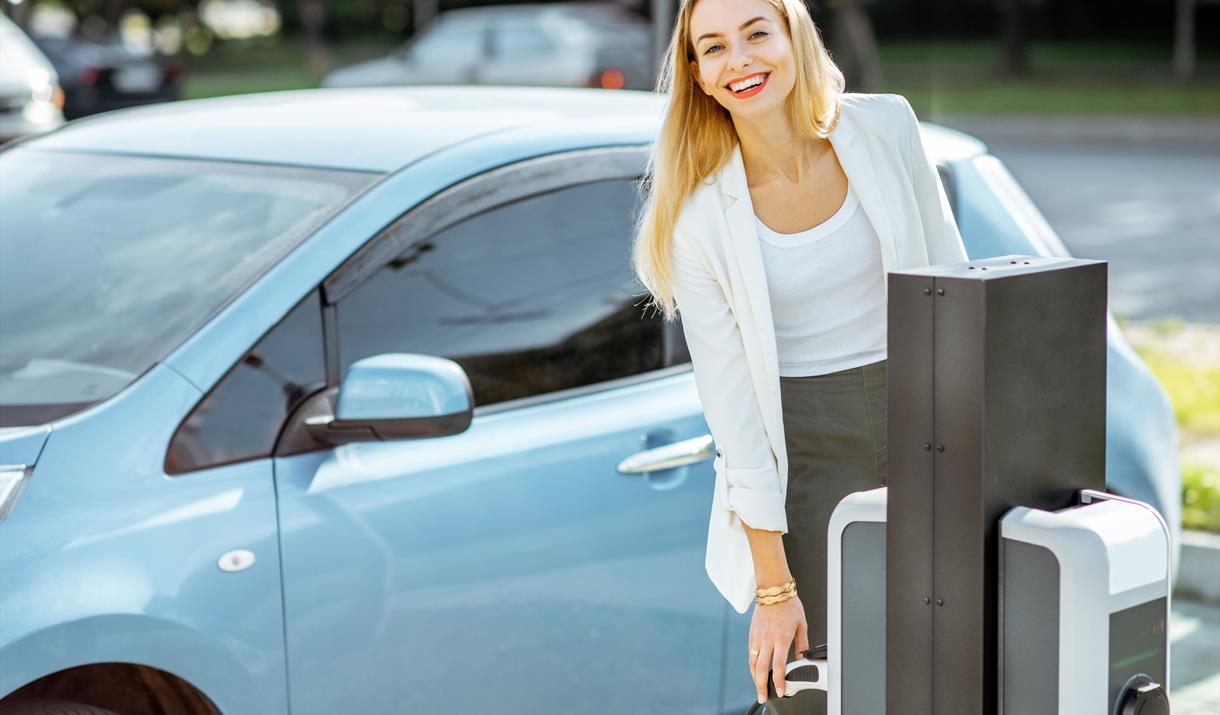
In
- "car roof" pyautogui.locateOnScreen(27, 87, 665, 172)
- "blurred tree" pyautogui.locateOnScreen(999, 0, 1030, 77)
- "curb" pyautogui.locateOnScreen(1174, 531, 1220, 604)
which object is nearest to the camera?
"car roof" pyautogui.locateOnScreen(27, 87, 665, 172)

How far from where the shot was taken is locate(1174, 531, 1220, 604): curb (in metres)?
5.03

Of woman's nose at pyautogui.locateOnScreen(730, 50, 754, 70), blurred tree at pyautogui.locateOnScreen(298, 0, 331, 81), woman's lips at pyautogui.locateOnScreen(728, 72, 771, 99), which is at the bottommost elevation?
blurred tree at pyautogui.locateOnScreen(298, 0, 331, 81)

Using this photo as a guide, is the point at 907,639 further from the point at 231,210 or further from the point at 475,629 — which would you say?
the point at 231,210

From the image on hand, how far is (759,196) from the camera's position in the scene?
106 inches

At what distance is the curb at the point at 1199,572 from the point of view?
16.5ft

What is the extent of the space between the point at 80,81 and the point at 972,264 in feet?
68.4

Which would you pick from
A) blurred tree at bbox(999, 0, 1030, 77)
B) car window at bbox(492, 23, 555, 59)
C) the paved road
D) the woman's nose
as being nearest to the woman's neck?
the woman's nose

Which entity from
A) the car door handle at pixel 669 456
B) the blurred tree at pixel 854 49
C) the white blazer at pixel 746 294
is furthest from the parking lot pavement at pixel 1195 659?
the blurred tree at pixel 854 49

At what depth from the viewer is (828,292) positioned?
2.68 m

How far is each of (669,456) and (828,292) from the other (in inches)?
27.5

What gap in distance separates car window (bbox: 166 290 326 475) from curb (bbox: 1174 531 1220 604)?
3.20m

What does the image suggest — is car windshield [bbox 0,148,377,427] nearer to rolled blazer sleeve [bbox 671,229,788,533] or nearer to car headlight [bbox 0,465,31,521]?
car headlight [bbox 0,465,31,521]

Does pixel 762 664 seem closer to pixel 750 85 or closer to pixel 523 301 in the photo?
pixel 750 85

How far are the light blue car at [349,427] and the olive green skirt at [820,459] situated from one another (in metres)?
0.40
